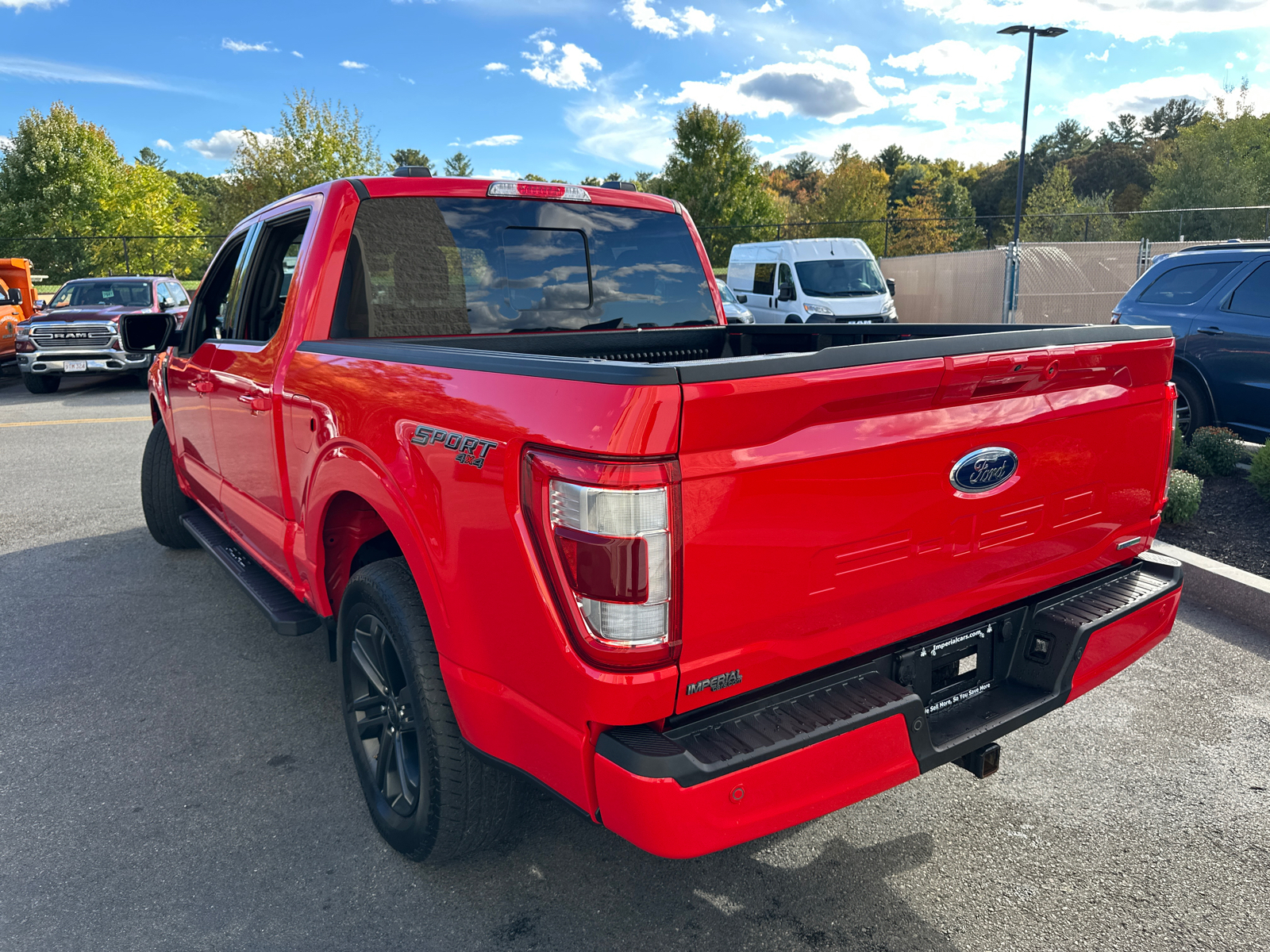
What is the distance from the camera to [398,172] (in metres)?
3.50

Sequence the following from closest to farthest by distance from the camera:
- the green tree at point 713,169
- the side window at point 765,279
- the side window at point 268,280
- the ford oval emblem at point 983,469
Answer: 1. the ford oval emblem at point 983,469
2. the side window at point 268,280
3. the side window at point 765,279
4. the green tree at point 713,169

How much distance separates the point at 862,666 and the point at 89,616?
14.8ft

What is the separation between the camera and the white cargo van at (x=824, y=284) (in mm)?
18922

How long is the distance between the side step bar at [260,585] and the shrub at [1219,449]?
6745 mm

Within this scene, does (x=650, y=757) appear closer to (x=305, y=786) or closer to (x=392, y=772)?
(x=392, y=772)

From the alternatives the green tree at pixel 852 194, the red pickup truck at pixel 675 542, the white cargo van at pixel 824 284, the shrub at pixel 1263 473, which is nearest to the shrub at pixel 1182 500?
the shrub at pixel 1263 473

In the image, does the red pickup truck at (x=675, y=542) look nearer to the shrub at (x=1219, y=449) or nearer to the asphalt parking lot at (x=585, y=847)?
the asphalt parking lot at (x=585, y=847)

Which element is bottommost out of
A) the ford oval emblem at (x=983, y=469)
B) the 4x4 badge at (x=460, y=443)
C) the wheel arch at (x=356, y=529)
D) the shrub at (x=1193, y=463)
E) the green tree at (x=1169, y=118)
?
the shrub at (x=1193, y=463)

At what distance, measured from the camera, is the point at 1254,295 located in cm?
752

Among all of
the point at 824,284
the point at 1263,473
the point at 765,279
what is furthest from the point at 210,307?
the point at 765,279

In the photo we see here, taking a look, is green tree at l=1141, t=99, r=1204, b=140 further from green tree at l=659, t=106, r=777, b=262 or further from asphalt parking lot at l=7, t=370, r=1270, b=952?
asphalt parking lot at l=7, t=370, r=1270, b=952

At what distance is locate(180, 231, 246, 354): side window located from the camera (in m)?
4.67

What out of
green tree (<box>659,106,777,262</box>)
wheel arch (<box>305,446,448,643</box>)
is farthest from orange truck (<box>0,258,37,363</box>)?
green tree (<box>659,106,777,262</box>)

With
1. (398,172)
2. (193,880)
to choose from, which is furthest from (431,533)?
(398,172)
